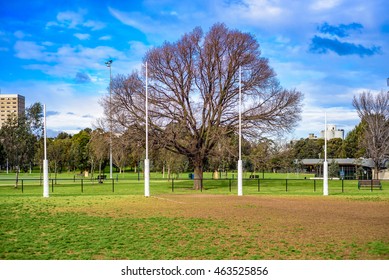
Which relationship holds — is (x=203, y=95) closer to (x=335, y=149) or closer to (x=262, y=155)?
(x=262, y=155)

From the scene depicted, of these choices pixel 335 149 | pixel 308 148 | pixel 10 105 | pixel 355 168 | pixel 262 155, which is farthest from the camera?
pixel 308 148

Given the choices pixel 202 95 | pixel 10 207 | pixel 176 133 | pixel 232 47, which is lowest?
pixel 10 207

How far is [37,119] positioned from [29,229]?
42837 mm

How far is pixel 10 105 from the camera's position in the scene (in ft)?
160

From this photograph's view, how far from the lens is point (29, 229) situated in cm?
1363

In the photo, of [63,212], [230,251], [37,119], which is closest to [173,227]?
[230,251]

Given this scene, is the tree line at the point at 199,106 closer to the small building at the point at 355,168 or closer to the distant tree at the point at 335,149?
the small building at the point at 355,168

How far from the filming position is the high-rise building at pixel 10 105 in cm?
4697

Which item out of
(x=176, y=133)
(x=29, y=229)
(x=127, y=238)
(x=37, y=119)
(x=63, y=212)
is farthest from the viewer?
(x=37, y=119)

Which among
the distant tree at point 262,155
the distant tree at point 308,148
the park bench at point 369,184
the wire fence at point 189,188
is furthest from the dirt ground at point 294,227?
the distant tree at point 308,148

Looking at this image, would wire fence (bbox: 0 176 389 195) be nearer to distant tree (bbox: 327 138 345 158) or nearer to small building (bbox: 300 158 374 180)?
small building (bbox: 300 158 374 180)

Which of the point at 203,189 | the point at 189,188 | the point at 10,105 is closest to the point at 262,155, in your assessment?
the point at 203,189

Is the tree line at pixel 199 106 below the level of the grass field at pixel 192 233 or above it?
above
